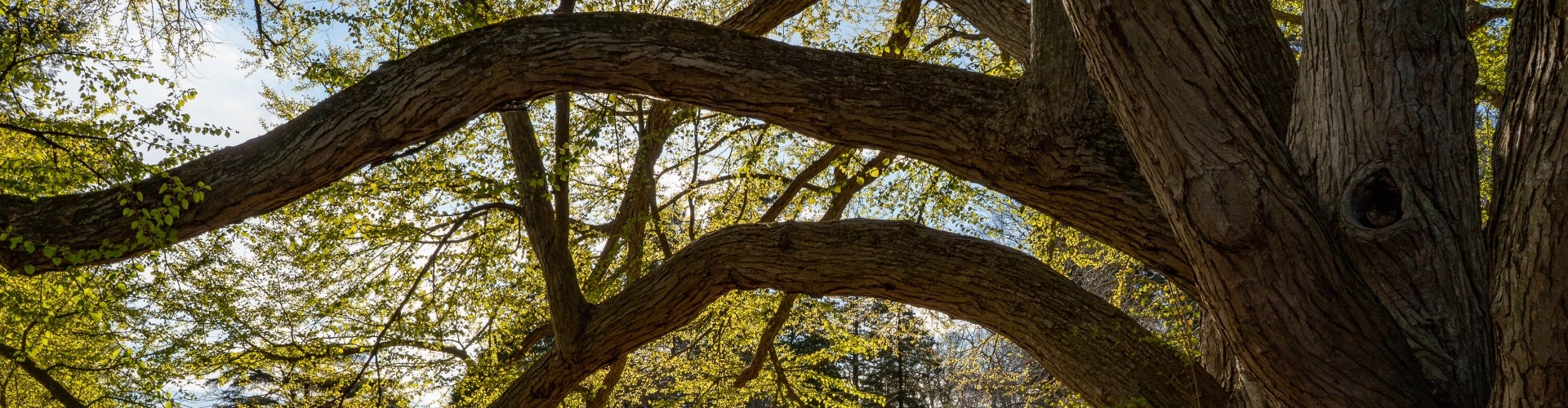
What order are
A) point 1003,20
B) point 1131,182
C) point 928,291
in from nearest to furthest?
point 1131,182 < point 928,291 < point 1003,20

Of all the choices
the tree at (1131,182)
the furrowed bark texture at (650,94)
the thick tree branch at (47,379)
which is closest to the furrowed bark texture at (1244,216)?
the tree at (1131,182)

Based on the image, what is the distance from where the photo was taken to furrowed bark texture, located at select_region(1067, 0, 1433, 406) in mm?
2070

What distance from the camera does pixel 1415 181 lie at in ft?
7.18

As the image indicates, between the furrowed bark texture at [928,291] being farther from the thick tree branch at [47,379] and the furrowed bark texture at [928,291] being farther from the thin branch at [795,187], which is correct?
the thick tree branch at [47,379]

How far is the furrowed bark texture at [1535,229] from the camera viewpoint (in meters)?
1.62

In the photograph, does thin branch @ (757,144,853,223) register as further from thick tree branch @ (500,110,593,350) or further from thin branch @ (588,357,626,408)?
thick tree branch @ (500,110,593,350)

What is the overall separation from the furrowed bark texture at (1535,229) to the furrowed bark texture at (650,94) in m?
1.10

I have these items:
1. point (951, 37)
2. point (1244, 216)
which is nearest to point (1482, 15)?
point (951, 37)

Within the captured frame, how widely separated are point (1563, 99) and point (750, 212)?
6166 mm

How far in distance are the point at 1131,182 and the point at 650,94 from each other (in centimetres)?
167

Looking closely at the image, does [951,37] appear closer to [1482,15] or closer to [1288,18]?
[1288,18]

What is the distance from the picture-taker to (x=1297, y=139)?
7.80 feet

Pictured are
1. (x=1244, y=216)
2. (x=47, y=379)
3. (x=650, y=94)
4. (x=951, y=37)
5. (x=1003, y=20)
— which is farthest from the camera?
(x=47, y=379)

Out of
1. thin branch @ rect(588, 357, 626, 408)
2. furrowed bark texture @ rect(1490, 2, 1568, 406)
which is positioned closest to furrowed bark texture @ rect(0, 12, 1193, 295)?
furrowed bark texture @ rect(1490, 2, 1568, 406)
